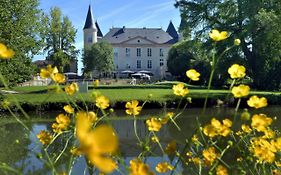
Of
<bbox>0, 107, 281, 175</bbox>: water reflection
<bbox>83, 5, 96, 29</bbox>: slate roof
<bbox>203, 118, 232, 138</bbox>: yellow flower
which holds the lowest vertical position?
<bbox>0, 107, 281, 175</bbox>: water reflection

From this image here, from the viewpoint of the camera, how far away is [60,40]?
4412 cm

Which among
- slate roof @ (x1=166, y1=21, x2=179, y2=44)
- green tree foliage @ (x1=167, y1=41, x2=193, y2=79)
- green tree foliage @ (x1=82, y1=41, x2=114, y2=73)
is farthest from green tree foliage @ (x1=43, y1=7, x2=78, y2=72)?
slate roof @ (x1=166, y1=21, x2=179, y2=44)

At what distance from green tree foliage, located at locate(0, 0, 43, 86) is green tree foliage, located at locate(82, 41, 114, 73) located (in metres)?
25.9

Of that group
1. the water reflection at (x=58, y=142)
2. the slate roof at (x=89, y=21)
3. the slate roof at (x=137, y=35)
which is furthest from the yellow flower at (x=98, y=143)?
the slate roof at (x=137, y=35)

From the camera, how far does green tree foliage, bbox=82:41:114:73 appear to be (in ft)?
158

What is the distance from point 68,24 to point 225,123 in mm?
43375

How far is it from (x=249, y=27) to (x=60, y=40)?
27.1 metres

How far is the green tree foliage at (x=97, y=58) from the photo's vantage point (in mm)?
48156

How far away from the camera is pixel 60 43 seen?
44.4 m

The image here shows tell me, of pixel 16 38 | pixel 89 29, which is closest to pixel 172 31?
pixel 89 29

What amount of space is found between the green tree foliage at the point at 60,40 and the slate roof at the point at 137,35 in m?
22.1

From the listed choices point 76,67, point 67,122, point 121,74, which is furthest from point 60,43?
point 67,122

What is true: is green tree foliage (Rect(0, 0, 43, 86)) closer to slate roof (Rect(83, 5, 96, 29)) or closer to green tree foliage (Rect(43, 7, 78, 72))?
green tree foliage (Rect(43, 7, 78, 72))

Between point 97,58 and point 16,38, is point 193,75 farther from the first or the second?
point 97,58
